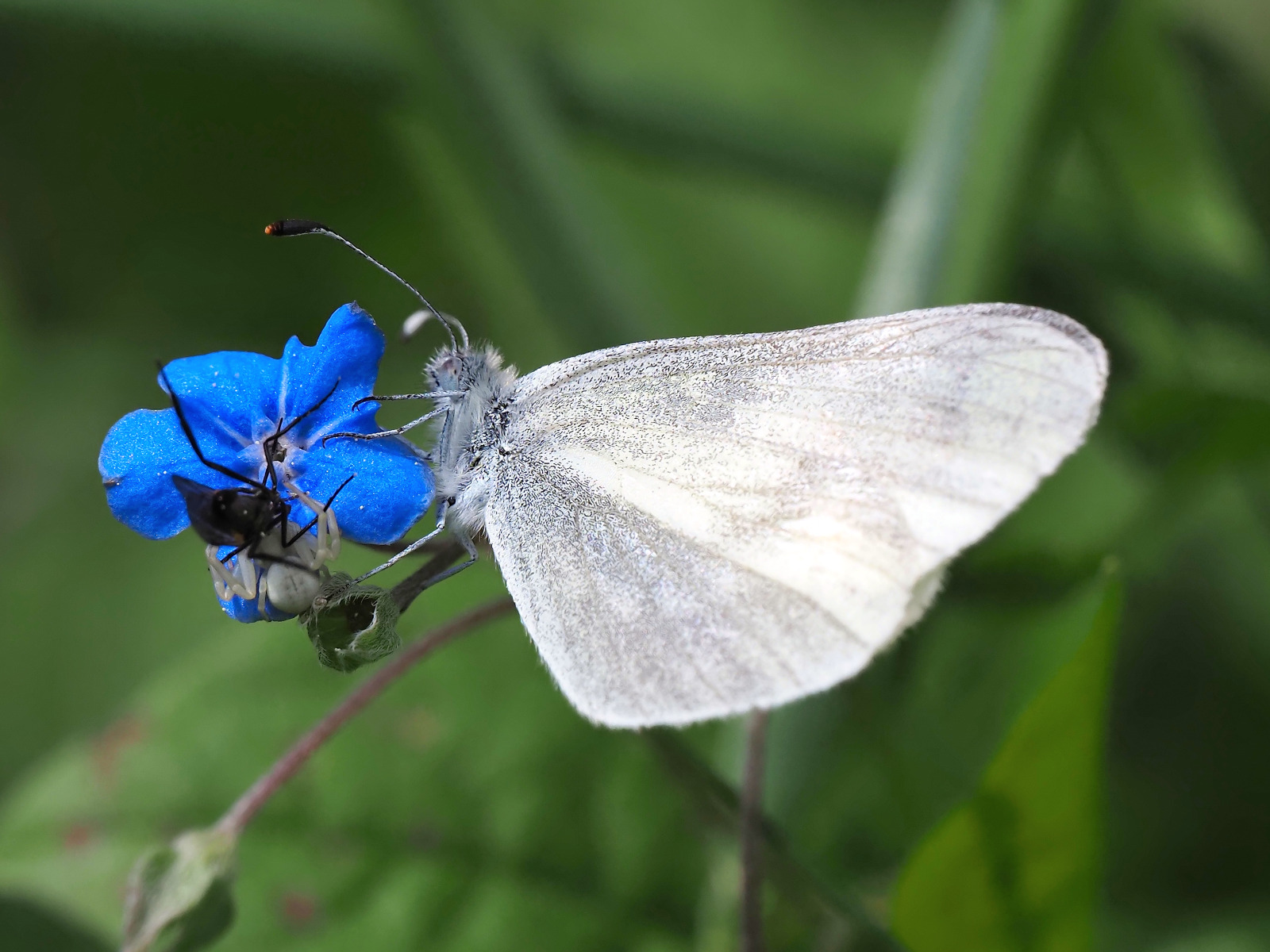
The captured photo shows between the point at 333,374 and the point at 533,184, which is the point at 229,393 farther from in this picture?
the point at 533,184

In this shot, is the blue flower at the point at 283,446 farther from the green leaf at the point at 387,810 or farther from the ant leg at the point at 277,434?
the green leaf at the point at 387,810

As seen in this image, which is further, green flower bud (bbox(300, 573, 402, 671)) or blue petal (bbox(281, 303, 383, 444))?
blue petal (bbox(281, 303, 383, 444))

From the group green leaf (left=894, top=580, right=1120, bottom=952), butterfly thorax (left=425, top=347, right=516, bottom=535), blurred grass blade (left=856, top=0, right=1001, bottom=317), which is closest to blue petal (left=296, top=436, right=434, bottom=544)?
butterfly thorax (left=425, top=347, right=516, bottom=535)

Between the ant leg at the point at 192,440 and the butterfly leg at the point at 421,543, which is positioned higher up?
the ant leg at the point at 192,440

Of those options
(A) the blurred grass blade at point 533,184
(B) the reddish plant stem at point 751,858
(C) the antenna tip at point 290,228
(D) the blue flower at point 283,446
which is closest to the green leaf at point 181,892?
(D) the blue flower at point 283,446

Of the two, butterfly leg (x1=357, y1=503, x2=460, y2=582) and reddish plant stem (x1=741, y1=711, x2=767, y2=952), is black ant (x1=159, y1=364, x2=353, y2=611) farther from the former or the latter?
reddish plant stem (x1=741, y1=711, x2=767, y2=952)

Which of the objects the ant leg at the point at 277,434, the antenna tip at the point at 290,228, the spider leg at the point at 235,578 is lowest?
the spider leg at the point at 235,578
